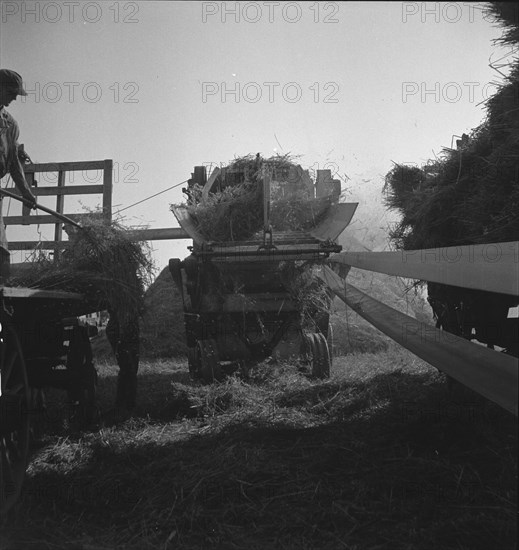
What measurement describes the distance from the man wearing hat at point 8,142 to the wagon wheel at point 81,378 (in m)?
1.30

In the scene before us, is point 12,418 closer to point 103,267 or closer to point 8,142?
point 103,267

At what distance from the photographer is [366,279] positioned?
15.0 m

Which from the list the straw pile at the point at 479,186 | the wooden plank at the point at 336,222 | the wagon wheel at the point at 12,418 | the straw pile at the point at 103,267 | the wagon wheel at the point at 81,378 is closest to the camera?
the straw pile at the point at 479,186

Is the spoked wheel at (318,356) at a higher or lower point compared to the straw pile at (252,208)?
lower

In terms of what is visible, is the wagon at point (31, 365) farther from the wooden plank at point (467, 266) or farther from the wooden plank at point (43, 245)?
the wooden plank at point (467, 266)

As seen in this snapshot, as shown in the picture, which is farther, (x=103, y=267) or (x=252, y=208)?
(x=252, y=208)

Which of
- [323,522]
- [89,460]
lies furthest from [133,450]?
[323,522]

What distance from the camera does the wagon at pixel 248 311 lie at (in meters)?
6.59

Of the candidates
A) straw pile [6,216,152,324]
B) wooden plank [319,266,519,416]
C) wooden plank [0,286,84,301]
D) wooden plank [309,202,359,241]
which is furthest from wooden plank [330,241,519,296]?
wooden plank [309,202,359,241]

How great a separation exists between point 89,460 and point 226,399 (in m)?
1.67

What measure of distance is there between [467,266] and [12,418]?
2.91m

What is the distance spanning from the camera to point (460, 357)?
8.22ft

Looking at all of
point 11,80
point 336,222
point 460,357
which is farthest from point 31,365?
point 460,357

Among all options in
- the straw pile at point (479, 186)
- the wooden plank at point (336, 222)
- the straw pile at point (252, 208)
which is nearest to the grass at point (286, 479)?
the straw pile at point (479, 186)
